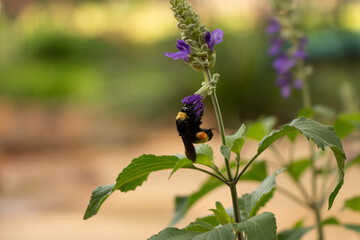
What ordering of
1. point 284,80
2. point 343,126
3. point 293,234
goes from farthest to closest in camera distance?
point 284,80 → point 343,126 → point 293,234

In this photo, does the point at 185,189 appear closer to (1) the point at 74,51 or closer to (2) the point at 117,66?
(2) the point at 117,66

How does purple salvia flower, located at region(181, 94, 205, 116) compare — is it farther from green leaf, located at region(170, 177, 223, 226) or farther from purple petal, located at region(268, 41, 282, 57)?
purple petal, located at region(268, 41, 282, 57)

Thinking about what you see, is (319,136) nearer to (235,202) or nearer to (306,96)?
(235,202)

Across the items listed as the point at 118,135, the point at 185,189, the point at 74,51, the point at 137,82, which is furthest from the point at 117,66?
the point at 185,189

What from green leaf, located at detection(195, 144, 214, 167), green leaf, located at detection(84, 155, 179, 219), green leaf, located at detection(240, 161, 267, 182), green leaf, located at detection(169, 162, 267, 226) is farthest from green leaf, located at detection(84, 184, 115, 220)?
green leaf, located at detection(240, 161, 267, 182)

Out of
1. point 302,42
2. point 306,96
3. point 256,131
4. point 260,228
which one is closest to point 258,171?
point 256,131

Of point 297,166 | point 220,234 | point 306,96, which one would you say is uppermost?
point 306,96
